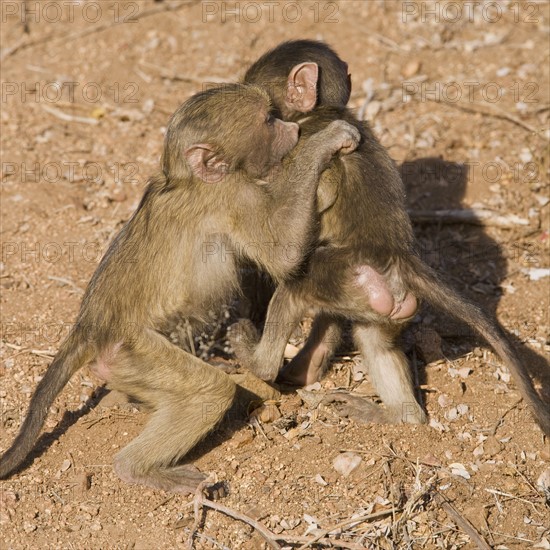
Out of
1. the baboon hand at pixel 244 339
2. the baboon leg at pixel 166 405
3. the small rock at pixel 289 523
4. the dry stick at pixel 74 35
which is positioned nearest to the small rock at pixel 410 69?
the dry stick at pixel 74 35

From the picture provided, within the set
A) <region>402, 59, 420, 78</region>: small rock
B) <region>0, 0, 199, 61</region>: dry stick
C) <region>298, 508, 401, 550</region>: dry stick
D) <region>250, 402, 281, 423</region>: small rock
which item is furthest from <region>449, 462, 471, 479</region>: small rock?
<region>0, 0, 199, 61</region>: dry stick

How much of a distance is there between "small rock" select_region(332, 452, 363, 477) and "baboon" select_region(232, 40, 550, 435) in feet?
1.02

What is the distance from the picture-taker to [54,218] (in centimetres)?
616

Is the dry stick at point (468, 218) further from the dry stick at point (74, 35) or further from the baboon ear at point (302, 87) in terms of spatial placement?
the dry stick at point (74, 35)

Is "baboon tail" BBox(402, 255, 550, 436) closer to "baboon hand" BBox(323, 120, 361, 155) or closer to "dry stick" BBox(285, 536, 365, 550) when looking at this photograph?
"baboon hand" BBox(323, 120, 361, 155)

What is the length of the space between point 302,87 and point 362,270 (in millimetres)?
1033

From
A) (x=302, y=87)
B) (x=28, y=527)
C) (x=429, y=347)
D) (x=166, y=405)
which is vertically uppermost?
(x=302, y=87)

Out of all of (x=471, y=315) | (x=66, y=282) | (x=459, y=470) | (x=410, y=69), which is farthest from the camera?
(x=410, y=69)

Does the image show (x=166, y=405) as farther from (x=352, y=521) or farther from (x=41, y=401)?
(x=352, y=521)

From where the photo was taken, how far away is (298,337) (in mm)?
5461

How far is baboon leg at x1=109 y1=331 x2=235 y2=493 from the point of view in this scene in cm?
427

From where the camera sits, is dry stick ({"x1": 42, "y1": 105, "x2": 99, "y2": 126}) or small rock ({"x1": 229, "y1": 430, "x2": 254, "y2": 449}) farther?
dry stick ({"x1": 42, "y1": 105, "x2": 99, "y2": 126})

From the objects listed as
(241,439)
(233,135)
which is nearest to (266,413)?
(241,439)

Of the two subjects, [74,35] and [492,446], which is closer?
[492,446]
